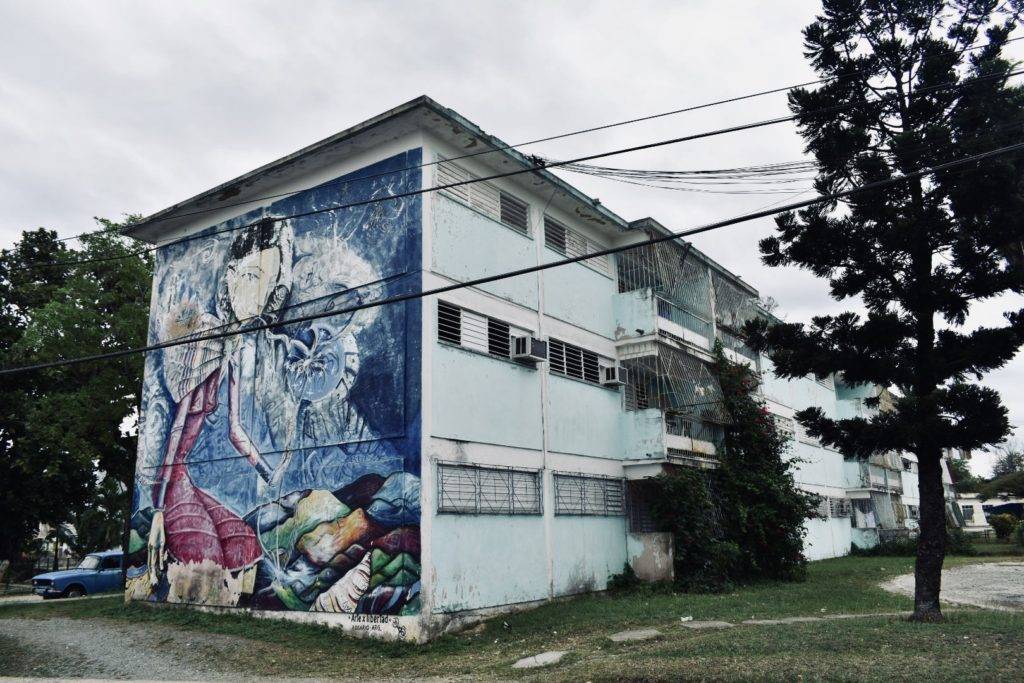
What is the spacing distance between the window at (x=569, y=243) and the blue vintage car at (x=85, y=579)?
18.2 m

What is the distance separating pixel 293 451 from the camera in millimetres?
16688

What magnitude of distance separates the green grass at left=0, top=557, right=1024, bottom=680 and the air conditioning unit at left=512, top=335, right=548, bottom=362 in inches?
214

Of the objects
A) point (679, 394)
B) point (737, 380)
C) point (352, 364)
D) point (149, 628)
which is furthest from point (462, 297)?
point (737, 380)

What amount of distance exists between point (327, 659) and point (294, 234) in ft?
31.1

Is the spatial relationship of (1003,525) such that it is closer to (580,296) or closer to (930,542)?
(580,296)

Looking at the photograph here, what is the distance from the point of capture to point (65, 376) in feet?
83.4

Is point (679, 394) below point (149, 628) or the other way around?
the other way around

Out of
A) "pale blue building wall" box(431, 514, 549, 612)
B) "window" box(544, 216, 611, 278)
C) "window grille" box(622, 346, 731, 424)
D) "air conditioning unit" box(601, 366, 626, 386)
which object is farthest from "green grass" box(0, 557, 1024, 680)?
"window" box(544, 216, 611, 278)

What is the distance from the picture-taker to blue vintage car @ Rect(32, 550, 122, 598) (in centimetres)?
2448

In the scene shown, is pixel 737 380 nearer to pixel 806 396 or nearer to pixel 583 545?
pixel 583 545

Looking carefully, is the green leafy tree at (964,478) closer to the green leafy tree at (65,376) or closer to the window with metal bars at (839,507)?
the window with metal bars at (839,507)

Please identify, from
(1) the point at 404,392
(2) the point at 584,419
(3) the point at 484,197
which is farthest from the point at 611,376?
(1) the point at 404,392

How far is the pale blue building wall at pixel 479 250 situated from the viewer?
54.2 feet

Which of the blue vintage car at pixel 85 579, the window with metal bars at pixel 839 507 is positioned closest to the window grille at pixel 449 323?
the blue vintage car at pixel 85 579
